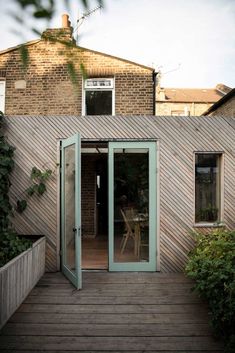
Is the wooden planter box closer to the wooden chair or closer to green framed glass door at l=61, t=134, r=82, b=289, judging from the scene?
green framed glass door at l=61, t=134, r=82, b=289

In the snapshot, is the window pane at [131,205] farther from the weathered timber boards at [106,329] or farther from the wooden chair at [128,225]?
the weathered timber boards at [106,329]

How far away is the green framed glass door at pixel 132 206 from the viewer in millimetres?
5363

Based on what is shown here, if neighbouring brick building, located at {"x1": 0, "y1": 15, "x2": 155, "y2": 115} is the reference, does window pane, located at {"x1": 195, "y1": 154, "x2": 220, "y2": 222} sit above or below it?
below

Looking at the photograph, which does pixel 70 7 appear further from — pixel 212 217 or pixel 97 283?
pixel 212 217

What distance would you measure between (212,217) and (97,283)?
7.87 feet

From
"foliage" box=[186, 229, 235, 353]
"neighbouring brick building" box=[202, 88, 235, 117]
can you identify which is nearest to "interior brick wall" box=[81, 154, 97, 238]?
"foliage" box=[186, 229, 235, 353]

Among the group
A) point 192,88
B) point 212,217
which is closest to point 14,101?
point 212,217

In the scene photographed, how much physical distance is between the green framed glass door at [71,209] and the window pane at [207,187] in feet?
7.52

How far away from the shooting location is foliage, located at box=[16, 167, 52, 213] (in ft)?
17.6

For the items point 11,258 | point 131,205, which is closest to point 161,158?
point 131,205

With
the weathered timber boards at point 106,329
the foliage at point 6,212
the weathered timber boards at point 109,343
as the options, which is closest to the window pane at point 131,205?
the foliage at point 6,212

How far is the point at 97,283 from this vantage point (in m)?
4.81

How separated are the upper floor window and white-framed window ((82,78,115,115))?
3467 mm

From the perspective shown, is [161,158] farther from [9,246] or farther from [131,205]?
[9,246]
